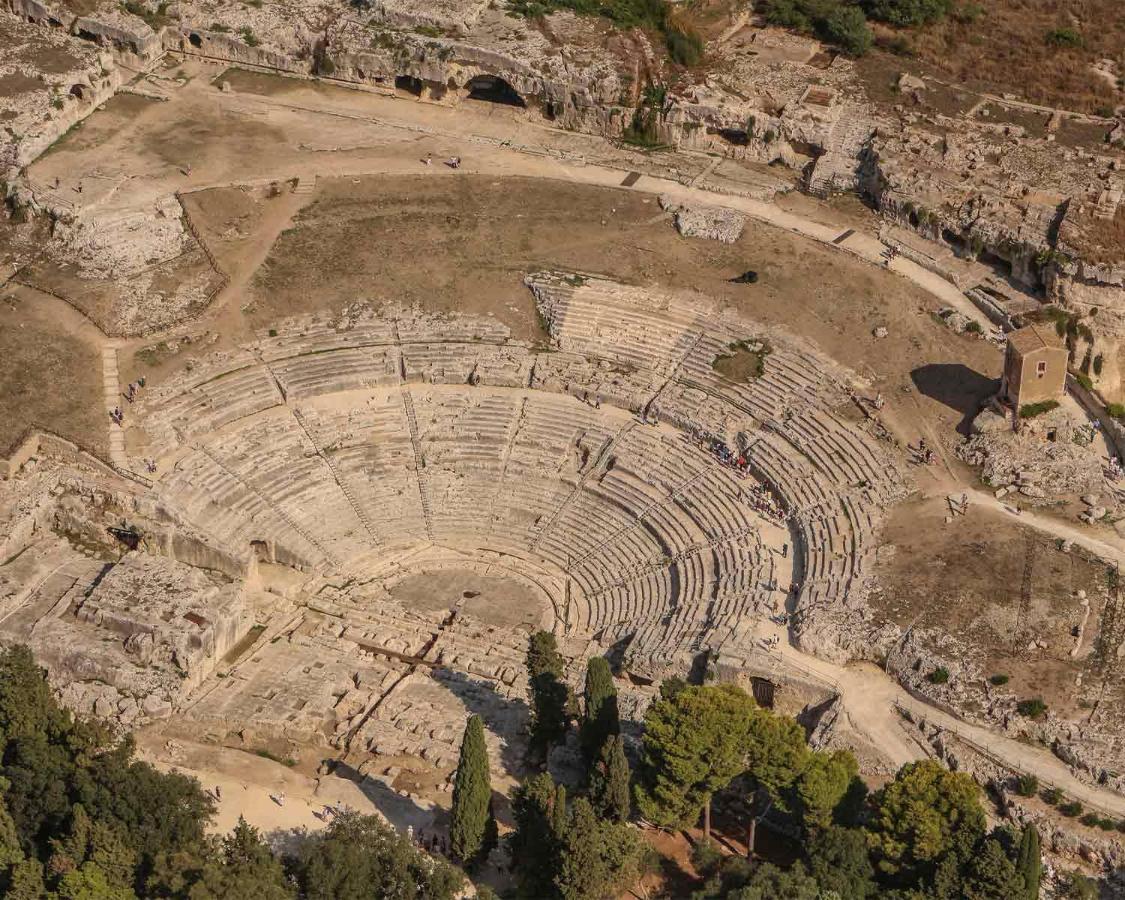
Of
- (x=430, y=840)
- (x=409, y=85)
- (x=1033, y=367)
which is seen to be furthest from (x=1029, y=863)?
(x=409, y=85)

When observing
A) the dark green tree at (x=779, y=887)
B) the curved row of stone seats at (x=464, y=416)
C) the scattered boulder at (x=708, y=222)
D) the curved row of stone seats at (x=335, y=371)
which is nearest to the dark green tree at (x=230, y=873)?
the dark green tree at (x=779, y=887)

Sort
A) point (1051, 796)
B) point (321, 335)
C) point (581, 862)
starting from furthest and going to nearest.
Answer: point (321, 335)
point (1051, 796)
point (581, 862)

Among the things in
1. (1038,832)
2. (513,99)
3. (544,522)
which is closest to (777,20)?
(513,99)

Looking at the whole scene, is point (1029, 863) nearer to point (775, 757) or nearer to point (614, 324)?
point (775, 757)

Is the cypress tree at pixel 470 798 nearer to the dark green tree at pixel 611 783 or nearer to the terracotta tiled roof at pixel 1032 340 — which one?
the dark green tree at pixel 611 783

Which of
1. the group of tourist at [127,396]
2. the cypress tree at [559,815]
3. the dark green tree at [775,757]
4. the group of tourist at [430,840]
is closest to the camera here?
the cypress tree at [559,815]

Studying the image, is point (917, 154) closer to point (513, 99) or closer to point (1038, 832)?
point (513, 99)
